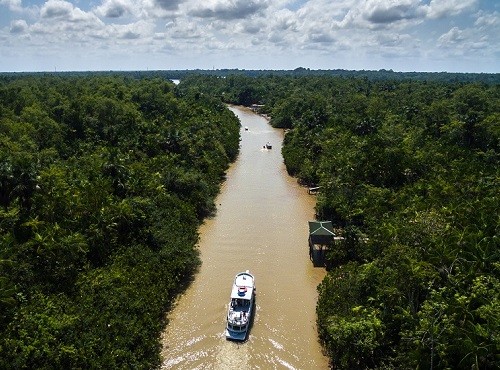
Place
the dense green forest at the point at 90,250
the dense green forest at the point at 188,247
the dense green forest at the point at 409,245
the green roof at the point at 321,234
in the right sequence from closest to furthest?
the dense green forest at the point at 409,245, the dense green forest at the point at 188,247, the dense green forest at the point at 90,250, the green roof at the point at 321,234

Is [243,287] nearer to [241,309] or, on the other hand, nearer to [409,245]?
[241,309]

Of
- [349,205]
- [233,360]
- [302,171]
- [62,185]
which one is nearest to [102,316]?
[233,360]

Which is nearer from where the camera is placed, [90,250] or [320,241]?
[90,250]

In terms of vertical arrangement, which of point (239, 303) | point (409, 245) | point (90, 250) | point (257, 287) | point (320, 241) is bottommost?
point (257, 287)

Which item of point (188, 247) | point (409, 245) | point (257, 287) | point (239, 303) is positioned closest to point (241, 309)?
point (239, 303)

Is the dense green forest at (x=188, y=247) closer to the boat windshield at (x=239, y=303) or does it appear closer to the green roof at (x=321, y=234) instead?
the green roof at (x=321, y=234)

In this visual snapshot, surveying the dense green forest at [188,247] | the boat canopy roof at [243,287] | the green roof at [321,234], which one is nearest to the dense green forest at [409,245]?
the dense green forest at [188,247]
